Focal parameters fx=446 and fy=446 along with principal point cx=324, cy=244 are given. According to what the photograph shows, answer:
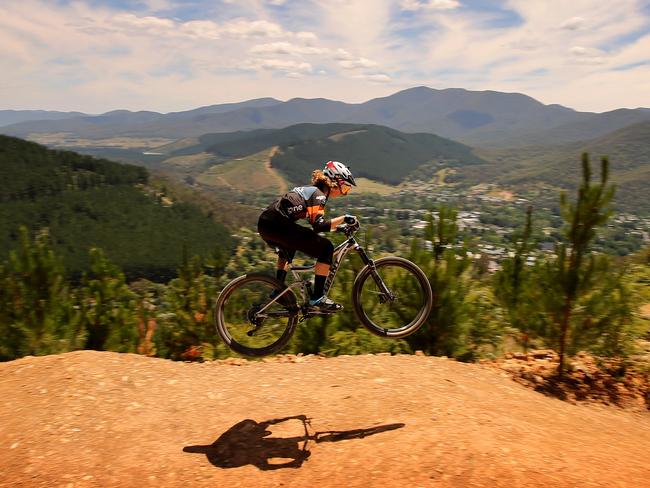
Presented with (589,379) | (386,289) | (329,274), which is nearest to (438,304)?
(386,289)

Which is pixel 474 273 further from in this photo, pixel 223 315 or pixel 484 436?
pixel 223 315

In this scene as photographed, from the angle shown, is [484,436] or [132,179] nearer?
[484,436]

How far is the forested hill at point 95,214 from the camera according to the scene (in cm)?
11369

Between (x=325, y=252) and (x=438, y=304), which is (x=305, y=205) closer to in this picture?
(x=325, y=252)

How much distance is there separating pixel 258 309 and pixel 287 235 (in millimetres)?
1620

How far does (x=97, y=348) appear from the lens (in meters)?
14.5

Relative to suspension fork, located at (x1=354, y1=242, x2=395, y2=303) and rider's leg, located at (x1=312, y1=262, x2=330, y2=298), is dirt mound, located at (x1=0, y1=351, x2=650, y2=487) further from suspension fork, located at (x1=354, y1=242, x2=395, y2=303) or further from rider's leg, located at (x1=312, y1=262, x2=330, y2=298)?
rider's leg, located at (x1=312, y1=262, x2=330, y2=298)

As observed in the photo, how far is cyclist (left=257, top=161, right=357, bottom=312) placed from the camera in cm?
711

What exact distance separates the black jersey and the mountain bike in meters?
0.60

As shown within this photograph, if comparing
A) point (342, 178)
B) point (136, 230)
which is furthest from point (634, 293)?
point (136, 230)

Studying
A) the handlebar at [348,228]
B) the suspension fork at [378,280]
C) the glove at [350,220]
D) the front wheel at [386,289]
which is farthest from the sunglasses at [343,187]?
the front wheel at [386,289]

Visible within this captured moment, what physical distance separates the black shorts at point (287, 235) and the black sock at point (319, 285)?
0.43 m

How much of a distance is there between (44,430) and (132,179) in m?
175

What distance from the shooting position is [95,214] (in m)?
135
